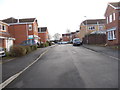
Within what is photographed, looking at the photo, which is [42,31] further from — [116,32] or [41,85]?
[41,85]

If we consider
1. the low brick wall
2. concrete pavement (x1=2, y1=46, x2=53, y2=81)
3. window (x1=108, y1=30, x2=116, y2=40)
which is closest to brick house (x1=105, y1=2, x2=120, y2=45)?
window (x1=108, y1=30, x2=116, y2=40)

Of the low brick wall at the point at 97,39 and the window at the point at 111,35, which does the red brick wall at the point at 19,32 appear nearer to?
the low brick wall at the point at 97,39

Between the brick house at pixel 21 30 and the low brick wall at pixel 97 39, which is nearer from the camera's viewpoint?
the brick house at pixel 21 30

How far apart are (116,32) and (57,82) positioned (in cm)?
2063

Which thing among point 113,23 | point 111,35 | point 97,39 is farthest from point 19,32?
point 113,23

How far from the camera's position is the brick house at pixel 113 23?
925 inches

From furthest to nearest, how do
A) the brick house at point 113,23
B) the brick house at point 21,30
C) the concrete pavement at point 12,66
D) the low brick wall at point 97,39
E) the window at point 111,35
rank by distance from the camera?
the low brick wall at point 97,39 < the brick house at point 21,30 < the window at point 111,35 < the brick house at point 113,23 < the concrete pavement at point 12,66

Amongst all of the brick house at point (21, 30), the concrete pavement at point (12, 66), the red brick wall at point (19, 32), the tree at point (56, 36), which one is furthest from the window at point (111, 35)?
the tree at point (56, 36)

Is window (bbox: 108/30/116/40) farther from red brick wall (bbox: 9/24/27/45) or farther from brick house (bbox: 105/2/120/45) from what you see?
red brick wall (bbox: 9/24/27/45)

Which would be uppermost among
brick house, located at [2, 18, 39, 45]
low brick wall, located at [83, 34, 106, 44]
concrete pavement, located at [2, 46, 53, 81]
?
brick house, located at [2, 18, 39, 45]

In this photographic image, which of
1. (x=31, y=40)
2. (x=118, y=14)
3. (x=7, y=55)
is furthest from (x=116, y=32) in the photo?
(x=31, y=40)

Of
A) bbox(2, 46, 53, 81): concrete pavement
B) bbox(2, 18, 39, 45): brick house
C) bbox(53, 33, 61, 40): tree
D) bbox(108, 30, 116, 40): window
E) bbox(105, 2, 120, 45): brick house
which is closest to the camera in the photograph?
bbox(2, 46, 53, 81): concrete pavement

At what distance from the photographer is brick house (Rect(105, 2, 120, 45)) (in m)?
23.5

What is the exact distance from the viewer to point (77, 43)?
37875 millimetres
